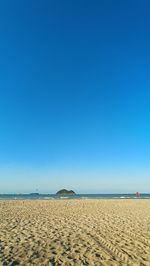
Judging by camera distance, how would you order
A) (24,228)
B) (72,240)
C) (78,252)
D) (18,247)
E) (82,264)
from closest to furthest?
1. (82,264)
2. (78,252)
3. (18,247)
4. (72,240)
5. (24,228)

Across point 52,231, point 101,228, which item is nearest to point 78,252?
point 52,231

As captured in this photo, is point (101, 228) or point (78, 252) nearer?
point (78, 252)

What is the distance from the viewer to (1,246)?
1052 cm

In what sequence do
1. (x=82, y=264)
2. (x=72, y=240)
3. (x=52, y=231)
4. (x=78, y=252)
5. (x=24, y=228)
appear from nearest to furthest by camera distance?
(x=82, y=264) → (x=78, y=252) → (x=72, y=240) → (x=52, y=231) → (x=24, y=228)

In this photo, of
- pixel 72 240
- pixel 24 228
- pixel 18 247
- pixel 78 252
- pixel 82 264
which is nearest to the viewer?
pixel 82 264

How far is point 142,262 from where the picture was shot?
865cm

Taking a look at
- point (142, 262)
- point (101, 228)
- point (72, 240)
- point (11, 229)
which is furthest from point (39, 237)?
point (142, 262)

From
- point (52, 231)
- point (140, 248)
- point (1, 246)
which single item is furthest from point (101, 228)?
point (1, 246)

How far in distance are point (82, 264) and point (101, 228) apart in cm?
685

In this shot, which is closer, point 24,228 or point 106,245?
point 106,245

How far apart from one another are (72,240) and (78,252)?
2.04 metres

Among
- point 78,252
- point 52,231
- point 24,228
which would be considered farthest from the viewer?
point 24,228

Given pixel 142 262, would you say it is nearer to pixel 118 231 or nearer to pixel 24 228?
pixel 118 231

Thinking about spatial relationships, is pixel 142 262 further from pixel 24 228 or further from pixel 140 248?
pixel 24 228
